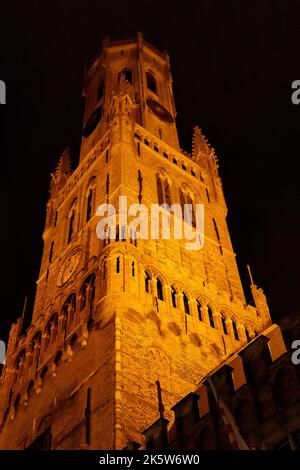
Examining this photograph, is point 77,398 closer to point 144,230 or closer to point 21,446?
point 21,446

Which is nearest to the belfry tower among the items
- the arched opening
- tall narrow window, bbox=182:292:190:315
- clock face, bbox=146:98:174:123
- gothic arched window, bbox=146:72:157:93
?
tall narrow window, bbox=182:292:190:315

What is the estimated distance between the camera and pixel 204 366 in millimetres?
31844

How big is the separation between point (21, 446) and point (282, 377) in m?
15.8

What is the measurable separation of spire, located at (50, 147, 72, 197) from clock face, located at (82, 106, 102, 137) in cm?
247

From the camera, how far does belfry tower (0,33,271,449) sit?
28.2 m

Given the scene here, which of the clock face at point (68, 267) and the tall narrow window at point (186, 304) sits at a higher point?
the clock face at point (68, 267)

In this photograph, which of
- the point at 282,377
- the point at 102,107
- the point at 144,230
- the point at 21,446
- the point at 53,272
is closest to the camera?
the point at 282,377

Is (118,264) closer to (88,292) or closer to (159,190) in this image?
(88,292)

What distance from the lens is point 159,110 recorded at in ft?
175

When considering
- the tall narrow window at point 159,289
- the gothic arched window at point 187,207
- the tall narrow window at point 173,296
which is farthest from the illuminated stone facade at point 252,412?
the gothic arched window at point 187,207

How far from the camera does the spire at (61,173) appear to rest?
49894 mm

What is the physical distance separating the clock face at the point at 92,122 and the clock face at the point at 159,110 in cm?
379

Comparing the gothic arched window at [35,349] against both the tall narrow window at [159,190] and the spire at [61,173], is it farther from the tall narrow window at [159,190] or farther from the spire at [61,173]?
the spire at [61,173]

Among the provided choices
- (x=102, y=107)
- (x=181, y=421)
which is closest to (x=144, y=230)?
(x=181, y=421)
